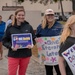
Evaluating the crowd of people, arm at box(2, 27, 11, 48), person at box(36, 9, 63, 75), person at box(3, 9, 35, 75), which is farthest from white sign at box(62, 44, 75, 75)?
person at box(36, 9, 63, 75)

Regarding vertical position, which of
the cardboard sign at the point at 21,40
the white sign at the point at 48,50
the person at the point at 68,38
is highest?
the person at the point at 68,38

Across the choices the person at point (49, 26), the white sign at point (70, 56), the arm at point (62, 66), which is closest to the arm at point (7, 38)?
the person at point (49, 26)

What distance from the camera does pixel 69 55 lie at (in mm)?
3750

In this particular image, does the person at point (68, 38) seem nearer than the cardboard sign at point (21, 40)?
Yes

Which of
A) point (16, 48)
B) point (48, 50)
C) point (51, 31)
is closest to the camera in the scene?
point (16, 48)

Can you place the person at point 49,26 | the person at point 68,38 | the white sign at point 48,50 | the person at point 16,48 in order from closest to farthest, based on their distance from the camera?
the person at point 68,38 → the person at point 16,48 → the person at point 49,26 → the white sign at point 48,50

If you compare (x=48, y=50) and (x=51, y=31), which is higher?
(x=51, y=31)

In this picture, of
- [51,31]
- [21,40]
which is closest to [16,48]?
[21,40]

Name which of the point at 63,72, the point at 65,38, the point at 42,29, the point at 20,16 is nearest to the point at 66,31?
the point at 65,38

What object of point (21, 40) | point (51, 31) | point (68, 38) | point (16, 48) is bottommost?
point (16, 48)

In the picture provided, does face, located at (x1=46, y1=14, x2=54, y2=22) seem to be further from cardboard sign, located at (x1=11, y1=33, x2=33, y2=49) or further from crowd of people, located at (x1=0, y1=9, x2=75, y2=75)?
cardboard sign, located at (x1=11, y1=33, x2=33, y2=49)

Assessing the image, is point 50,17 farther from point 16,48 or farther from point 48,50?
point 16,48

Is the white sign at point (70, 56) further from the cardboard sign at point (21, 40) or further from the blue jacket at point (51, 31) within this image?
the blue jacket at point (51, 31)

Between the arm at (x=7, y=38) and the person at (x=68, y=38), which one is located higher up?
the person at (x=68, y=38)
